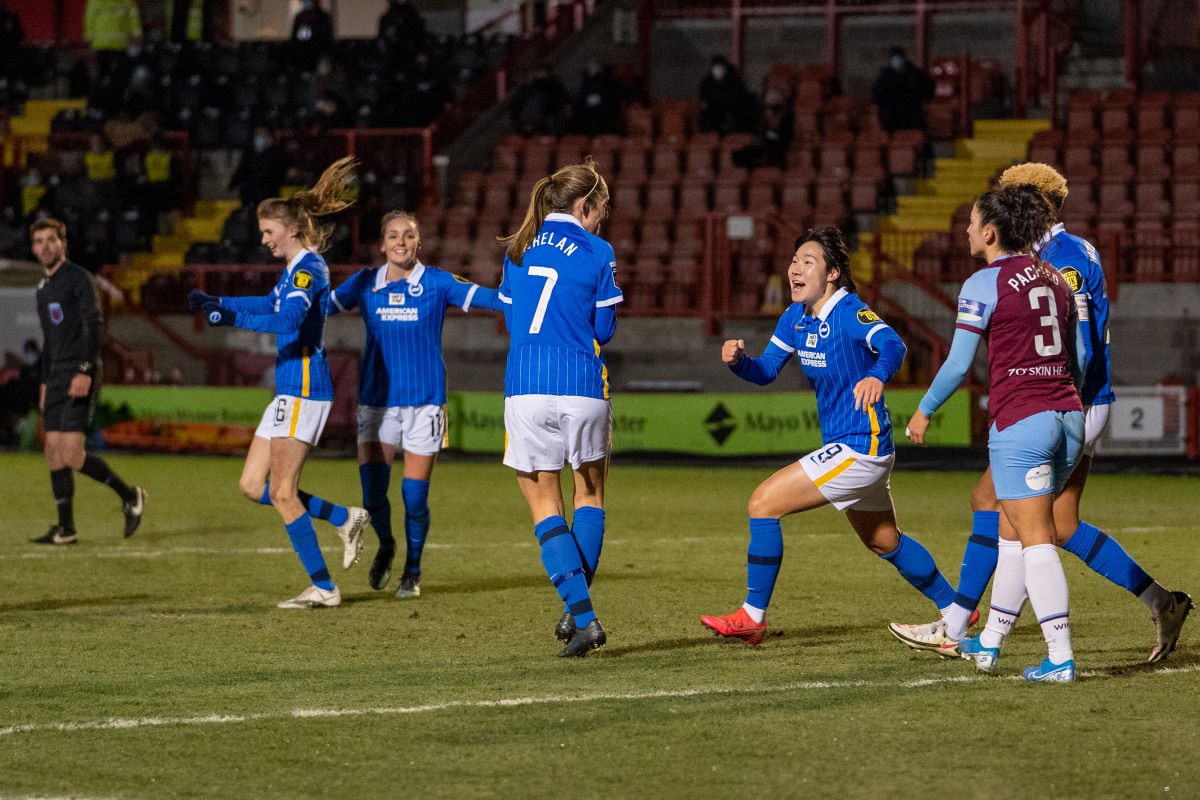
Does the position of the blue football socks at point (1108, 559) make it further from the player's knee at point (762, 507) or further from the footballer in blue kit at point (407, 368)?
the footballer in blue kit at point (407, 368)

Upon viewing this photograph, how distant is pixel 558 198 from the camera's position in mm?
7938

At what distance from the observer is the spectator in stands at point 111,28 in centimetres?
3117

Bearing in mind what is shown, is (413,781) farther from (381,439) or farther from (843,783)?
(381,439)

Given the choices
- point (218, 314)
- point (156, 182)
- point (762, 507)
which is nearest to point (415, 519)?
point (218, 314)

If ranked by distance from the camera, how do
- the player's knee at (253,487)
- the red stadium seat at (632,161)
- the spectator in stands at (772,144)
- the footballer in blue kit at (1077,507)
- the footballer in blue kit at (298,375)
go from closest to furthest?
the footballer in blue kit at (1077,507) < the footballer in blue kit at (298,375) < the player's knee at (253,487) < the spectator in stands at (772,144) < the red stadium seat at (632,161)

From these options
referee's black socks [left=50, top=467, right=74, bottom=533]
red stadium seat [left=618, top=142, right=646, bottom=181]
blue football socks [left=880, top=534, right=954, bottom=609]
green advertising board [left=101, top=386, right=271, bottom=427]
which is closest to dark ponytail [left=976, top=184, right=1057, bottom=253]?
blue football socks [left=880, top=534, right=954, bottom=609]

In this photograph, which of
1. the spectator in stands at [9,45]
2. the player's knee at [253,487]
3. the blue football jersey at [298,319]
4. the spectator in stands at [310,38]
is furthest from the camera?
the spectator in stands at [9,45]

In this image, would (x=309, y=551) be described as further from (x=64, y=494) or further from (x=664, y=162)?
(x=664, y=162)

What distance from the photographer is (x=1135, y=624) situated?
8.56m

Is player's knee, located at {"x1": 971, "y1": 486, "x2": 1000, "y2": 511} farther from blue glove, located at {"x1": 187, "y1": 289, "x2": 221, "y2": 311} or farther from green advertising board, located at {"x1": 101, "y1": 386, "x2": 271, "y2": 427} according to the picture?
green advertising board, located at {"x1": 101, "y1": 386, "x2": 271, "y2": 427}

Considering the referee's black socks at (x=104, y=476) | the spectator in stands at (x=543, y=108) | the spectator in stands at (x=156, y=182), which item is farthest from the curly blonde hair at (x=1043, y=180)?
the spectator in stands at (x=156, y=182)

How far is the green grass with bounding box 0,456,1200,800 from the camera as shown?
18.3 feet

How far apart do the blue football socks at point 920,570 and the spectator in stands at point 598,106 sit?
19.2 metres

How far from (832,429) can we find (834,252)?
A: 0.77 meters
